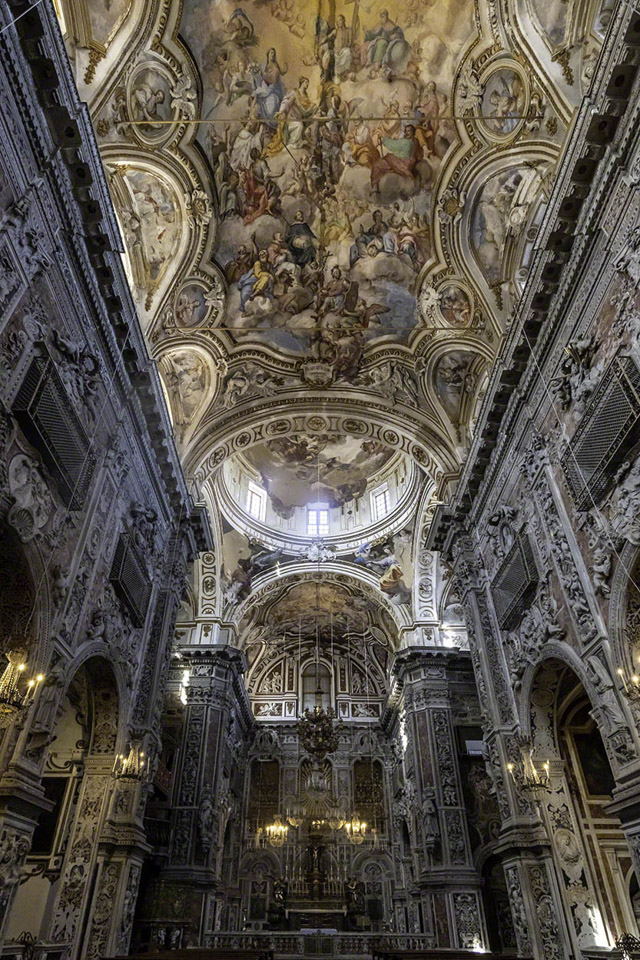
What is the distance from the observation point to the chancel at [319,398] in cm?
838

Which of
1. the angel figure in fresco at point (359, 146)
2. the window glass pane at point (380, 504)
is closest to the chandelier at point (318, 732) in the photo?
the window glass pane at point (380, 504)

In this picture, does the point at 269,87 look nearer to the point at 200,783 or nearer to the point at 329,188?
the point at 329,188

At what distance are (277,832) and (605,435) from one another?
22.9 m

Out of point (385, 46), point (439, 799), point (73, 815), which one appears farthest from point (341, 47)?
point (439, 799)

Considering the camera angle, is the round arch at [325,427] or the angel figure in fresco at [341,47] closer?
the angel figure in fresco at [341,47]

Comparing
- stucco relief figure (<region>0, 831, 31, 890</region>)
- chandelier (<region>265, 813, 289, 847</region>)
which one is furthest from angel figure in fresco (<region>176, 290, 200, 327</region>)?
chandelier (<region>265, 813, 289, 847</region>)

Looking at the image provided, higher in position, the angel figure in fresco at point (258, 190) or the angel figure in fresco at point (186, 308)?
the angel figure in fresco at point (258, 190)

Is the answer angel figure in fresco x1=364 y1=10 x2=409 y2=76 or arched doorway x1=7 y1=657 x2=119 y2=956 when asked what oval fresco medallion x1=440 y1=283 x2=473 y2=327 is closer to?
angel figure in fresco x1=364 y1=10 x2=409 y2=76

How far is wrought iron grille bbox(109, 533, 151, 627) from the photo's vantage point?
11.4 metres

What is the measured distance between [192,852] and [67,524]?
1301 cm

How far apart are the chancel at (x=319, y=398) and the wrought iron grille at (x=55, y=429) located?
0.23 feet

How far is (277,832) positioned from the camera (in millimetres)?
24875

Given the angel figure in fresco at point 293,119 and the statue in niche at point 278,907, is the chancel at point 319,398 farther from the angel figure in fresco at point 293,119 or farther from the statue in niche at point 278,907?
the statue in niche at point 278,907

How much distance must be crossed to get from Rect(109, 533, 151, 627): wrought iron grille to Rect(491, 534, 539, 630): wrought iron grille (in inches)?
302
